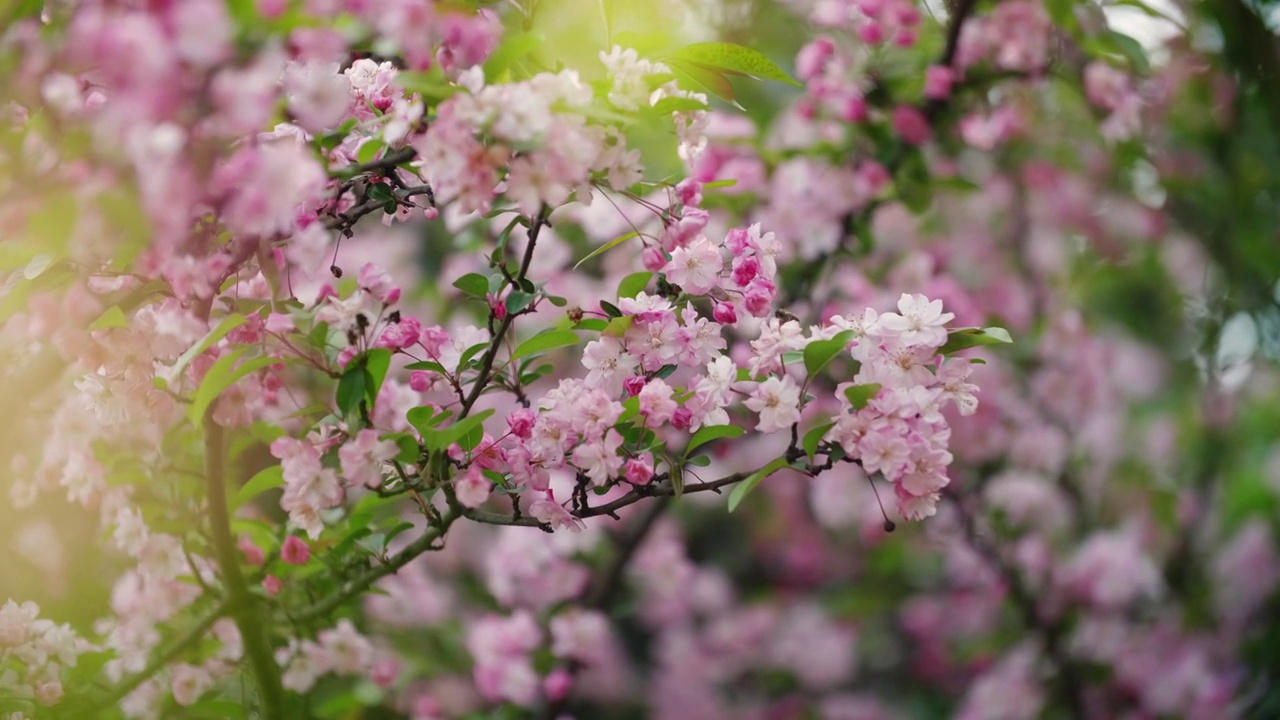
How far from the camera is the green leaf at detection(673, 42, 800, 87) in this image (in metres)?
1.04

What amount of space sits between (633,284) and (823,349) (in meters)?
0.26

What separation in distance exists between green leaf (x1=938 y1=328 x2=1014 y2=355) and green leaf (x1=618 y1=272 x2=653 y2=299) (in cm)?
33

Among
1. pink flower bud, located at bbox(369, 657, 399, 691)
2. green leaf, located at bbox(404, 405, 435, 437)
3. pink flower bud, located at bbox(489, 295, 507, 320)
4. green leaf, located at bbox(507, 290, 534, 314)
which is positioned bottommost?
pink flower bud, located at bbox(369, 657, 399, 691)

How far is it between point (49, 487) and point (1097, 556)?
8.83ft

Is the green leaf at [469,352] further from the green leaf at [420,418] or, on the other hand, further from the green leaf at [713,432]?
the green leaf at [713,432]

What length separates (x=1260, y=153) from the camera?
7.86ft

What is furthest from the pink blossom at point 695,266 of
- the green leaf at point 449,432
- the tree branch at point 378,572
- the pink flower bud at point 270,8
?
the pink flower bud at point 270,8

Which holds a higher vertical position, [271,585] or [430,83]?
[430,83]

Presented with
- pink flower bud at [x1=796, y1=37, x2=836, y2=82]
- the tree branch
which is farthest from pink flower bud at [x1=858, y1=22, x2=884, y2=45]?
the tree branch

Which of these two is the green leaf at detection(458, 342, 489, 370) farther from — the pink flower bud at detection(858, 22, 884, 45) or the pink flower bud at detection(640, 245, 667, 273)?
the pink flower bud at detection(858, 22, 884, 45)

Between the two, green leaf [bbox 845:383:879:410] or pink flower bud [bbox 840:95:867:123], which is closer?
green leaf [bbox 845:383:879:410]

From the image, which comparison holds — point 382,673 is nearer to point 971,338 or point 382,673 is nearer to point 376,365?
point 376,365

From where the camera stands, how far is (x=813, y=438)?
39.6 inches

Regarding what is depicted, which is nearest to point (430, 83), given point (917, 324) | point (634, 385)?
point (634, 385)
